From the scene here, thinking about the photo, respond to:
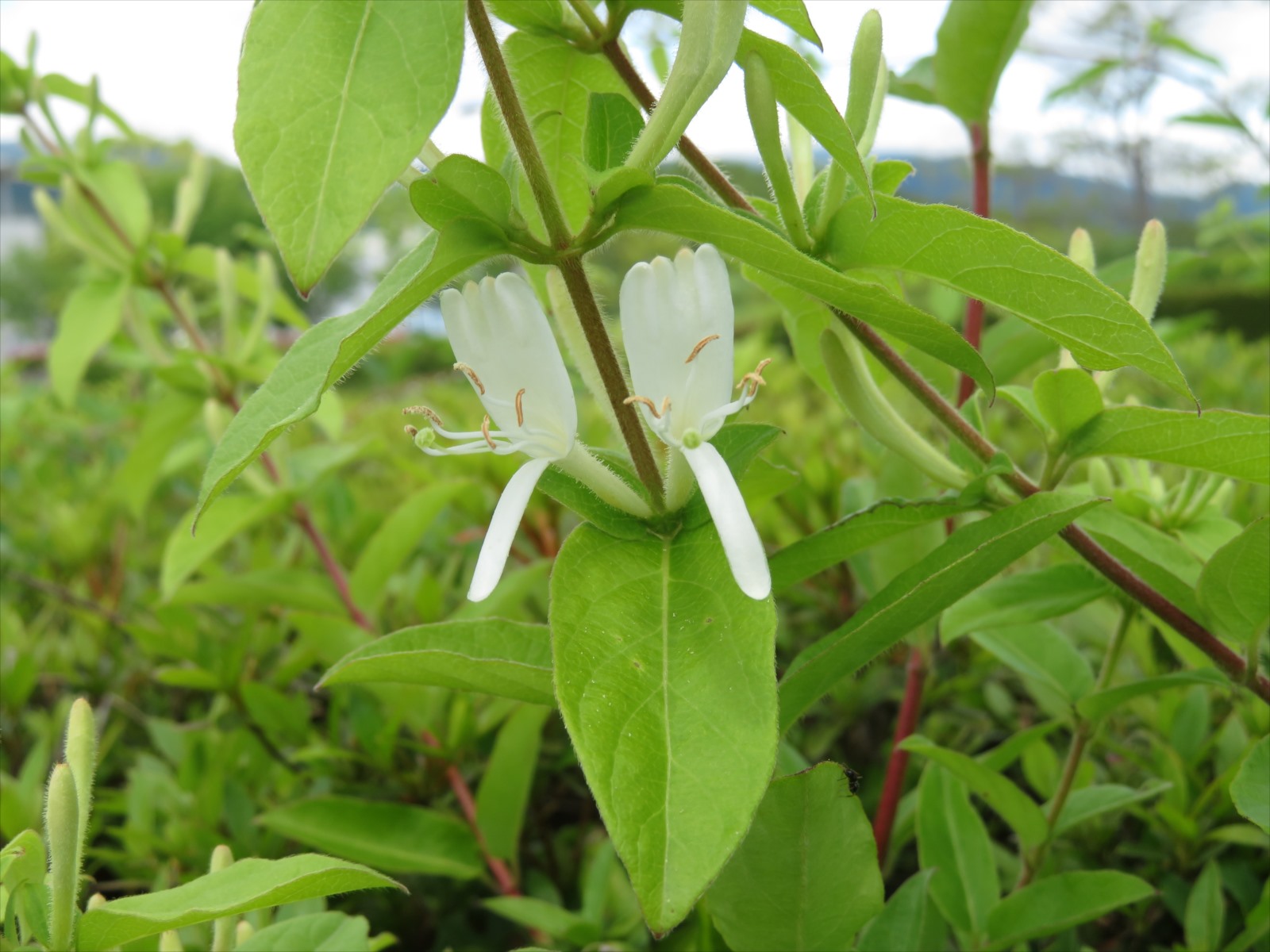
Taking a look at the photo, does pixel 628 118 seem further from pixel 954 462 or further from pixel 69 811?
pixel 69 811

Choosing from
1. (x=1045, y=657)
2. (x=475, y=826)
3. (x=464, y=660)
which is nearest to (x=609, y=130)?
(x=464, y=660)

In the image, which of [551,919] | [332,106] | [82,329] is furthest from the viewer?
[82,329]

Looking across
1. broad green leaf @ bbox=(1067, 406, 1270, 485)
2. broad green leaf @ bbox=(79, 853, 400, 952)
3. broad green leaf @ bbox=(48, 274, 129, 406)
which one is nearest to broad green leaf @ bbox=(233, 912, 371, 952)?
broad green leaf @ bbox=(79, 853, 400, 952)

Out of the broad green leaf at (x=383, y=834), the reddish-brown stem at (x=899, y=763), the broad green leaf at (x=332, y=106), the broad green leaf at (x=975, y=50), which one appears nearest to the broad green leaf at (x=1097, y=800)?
the reddish-brown stem at (x=899, y=763)

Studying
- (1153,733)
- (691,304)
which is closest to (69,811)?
(691,304)

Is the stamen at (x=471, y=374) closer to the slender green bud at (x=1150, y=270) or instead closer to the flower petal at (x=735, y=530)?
the flower petal at (x=735, y=530)

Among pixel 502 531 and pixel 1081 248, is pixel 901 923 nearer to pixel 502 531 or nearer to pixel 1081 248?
pixel 502 531

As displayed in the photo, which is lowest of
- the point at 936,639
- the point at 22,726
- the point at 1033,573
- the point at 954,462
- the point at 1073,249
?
the point at 22,726
